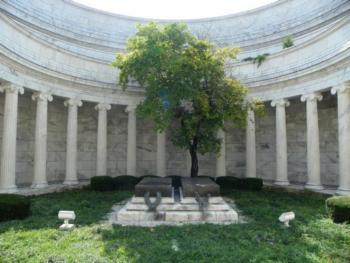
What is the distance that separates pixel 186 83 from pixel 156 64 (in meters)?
2.56

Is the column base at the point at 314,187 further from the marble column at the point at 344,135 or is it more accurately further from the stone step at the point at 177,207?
the stone step at the point at 177,207

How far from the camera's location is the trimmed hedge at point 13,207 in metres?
14.1

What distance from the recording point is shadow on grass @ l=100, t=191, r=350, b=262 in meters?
9.74

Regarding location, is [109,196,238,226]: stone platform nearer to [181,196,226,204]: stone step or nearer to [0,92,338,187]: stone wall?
[181,196,226,204]: stone step

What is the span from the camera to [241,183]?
25.2 meters

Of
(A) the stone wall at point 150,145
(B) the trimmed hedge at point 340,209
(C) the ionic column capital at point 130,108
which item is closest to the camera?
(B) the trimmed hedge at point 340,209

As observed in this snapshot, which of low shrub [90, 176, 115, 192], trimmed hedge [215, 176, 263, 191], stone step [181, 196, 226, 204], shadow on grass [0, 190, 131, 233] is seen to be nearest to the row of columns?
trimmed hedge [215, 176, 263, 191]

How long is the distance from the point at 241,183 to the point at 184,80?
34.7ft

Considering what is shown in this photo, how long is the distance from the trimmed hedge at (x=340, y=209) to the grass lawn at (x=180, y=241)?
18.4 inches

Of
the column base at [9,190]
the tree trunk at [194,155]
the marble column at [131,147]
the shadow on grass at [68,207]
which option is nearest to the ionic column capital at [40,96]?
the column base at [9,190]

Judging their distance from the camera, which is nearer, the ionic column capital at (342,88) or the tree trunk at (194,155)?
the ionic column capital at (342,88)

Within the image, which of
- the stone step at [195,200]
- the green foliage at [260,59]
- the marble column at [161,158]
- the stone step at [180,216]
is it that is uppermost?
the green foliage at [260,59]

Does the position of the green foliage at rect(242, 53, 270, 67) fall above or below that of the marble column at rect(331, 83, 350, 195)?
above

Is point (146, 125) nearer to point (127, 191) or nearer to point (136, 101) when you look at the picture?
point (136, 101)
